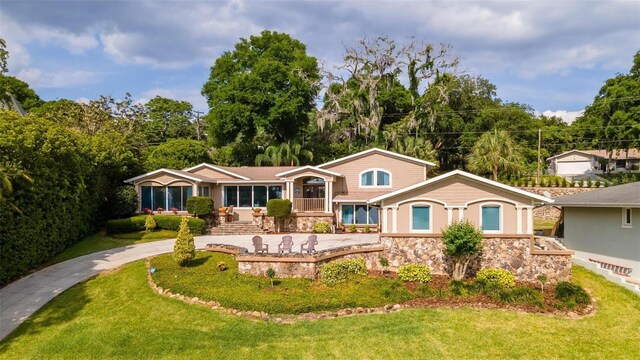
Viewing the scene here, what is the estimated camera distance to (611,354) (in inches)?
468

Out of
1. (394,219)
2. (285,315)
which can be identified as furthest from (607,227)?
(285,315)

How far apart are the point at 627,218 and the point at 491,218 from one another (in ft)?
20.5

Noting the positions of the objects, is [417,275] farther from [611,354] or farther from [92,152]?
[92,152]

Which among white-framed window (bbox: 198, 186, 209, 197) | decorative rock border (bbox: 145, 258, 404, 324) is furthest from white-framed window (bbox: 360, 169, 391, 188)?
decorative rock border (bbox: 145, 258, 404, 324)

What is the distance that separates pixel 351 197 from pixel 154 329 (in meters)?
16.4

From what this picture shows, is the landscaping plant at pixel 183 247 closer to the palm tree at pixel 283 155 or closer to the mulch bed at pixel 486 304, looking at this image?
the mulch bed at pixel 486 304

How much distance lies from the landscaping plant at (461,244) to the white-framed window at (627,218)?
6.90 meters

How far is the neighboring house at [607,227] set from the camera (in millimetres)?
17547

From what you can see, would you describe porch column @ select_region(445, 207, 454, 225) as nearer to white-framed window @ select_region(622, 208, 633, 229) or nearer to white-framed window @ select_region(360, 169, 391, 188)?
white-framed window @ select_region(622, 208, 633, 229)

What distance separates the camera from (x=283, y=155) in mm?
38594

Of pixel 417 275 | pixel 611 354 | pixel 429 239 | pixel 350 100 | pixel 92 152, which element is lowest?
pixel 611 354

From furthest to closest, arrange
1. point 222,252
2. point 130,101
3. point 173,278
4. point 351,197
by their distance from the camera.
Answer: point 130,101 → point 351,197 → point 222,252 → point 173,278

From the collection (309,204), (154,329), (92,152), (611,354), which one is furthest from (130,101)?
(611,354)

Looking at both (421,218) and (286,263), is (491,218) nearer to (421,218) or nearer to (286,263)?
(421,218)
